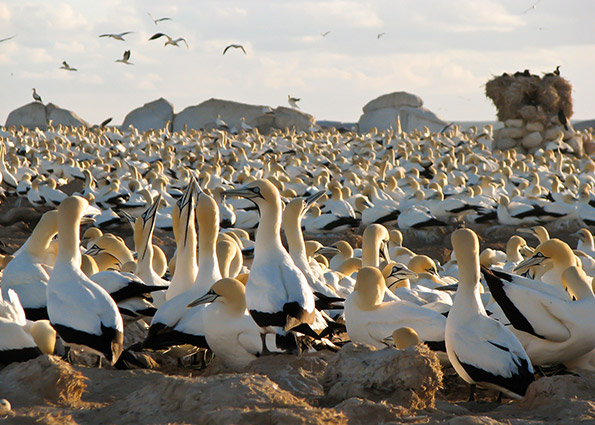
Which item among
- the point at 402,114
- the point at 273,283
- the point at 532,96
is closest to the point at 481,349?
the point at 273,283

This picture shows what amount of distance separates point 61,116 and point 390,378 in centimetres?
Result: 4536

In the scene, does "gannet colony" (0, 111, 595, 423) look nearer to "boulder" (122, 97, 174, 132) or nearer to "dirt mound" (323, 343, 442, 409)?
"dirt mound" (323, 343, 442, 409)

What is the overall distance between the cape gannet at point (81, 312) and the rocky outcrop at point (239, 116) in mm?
36880

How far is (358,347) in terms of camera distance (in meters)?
4.29

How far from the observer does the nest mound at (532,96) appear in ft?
84.6

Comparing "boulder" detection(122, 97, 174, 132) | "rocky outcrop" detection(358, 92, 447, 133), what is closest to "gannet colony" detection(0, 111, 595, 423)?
"rocky outcrop" detection(358, 92, 447, 133)

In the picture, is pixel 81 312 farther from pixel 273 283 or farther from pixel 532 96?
pixel 532 96

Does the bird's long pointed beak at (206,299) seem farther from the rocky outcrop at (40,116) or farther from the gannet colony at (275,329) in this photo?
the rocky outcrop at (40,116)

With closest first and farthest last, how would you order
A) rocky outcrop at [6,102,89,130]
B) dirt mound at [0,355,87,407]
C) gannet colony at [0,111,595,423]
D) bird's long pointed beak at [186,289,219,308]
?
gannet colony at [0,111,595,423]
dirt mound at [0,355,87,407]
bird's long pointed beak at [186,289,219,308]
rocky outcrop at [6,102,89,130]

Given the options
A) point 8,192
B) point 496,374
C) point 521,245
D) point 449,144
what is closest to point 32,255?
point 496,374

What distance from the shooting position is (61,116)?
1853 inches

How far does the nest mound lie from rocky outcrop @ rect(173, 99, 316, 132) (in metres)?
16.4

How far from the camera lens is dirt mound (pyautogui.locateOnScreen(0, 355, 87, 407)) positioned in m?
4.27

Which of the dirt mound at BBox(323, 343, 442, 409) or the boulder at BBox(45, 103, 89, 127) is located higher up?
the boulder at BBox(45, 103, 89, 127)
